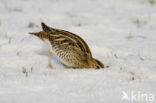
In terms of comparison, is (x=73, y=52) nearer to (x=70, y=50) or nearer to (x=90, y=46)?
(x=70, y=50)

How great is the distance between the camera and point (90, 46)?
679 centimetres

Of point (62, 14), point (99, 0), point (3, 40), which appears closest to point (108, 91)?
point (3, 40)

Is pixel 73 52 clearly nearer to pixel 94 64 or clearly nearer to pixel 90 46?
pixel 94 64

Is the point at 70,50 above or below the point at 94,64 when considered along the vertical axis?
above

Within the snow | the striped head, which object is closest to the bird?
the striped head

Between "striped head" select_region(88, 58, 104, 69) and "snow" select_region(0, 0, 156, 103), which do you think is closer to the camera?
"snow" select_region(0, 0, 156, 103)

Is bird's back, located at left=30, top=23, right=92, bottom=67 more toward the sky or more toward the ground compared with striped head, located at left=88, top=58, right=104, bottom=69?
more toward the sky

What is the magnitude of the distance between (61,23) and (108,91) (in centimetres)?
377

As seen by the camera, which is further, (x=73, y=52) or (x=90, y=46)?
(x=90, y=46)

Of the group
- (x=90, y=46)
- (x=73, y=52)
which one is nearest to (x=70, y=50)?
(x=73, y=52)

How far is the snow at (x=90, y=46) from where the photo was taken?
4.75m

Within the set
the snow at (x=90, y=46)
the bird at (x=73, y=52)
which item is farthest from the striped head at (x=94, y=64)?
the snow at (x=90, y=46)

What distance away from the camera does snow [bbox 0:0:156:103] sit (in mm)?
4746

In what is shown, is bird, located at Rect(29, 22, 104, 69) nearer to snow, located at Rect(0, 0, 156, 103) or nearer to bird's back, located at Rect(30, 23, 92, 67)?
bird's back, located at Rect(30, 23, 92, 67)
